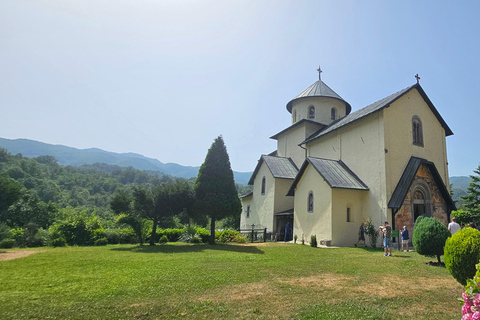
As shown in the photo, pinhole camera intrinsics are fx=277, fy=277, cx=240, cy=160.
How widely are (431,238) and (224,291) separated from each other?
8.04m

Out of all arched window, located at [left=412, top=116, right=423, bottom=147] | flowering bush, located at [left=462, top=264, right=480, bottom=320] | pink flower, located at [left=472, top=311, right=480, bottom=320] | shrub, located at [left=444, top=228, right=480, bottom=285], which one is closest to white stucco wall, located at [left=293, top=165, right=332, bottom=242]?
arched window, located at [left=412, top=116, right=423, bottom=147]

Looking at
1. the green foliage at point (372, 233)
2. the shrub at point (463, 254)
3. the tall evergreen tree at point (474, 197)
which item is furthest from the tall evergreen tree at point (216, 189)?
the tall evergreen tree at point (474, 197)

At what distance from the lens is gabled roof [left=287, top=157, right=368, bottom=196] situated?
18.0 meters

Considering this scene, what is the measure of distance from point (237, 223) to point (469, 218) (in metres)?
25.0

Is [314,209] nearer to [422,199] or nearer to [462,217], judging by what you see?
[422,199]

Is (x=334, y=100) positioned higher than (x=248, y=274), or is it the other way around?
(x=334, y=100)

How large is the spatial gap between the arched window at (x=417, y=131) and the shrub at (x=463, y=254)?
15414 mm

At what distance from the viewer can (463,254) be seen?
20.1ft

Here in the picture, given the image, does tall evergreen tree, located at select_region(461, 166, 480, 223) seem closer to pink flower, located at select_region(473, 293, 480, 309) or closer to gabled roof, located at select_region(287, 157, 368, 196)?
gabled roof, located at select_region(287, 157, 368, 196)

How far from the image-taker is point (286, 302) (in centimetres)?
583

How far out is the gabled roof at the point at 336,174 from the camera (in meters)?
18.0

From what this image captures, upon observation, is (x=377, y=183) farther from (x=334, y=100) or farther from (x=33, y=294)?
(x=33, y=294)

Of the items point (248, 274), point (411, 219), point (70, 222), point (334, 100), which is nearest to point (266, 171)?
point (334, 100)

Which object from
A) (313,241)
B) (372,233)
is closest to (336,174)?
(372,233)
